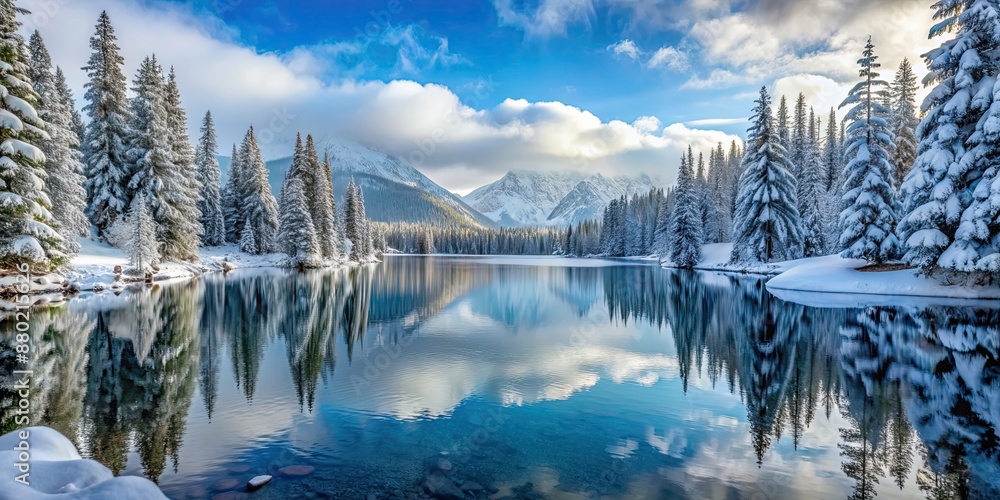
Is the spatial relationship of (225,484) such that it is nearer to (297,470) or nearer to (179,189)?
(297,470)

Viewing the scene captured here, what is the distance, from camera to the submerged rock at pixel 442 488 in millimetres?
6387

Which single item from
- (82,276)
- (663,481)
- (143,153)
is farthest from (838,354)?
(143,153)

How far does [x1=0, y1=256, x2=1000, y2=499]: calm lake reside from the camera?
6957 millimetres

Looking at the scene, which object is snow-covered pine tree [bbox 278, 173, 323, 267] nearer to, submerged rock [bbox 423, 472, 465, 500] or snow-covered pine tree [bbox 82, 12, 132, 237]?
snow-covered pine tree [bbox 82, 12, 132, 237]

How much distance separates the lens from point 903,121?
1743 inches

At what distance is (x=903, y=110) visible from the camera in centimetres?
4522

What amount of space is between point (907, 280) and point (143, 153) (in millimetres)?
56482

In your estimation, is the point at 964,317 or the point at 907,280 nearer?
the point at 964,317

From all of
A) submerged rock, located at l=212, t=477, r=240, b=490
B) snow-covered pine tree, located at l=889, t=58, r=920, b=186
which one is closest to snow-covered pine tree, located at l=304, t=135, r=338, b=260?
submerged rock, located at l=212, t=477, r=240, b=490

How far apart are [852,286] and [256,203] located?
59452 mm

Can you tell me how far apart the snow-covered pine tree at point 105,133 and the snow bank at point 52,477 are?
4449 cm

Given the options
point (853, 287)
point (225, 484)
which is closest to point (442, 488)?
point (225, 484)

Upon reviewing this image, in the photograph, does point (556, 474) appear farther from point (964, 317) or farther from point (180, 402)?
point (964, 317)

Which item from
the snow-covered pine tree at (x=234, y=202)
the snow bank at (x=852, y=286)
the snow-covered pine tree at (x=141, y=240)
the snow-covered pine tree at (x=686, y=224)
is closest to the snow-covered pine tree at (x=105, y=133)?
the snow-covered pine tree at (x=141, y=240)
